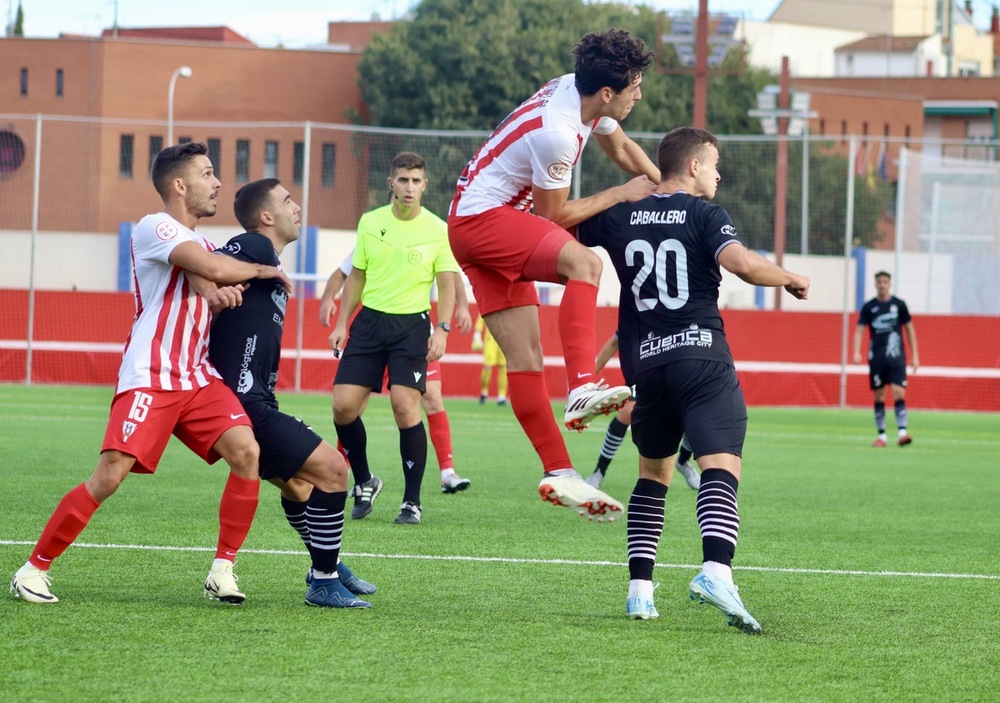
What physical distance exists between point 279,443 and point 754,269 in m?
2.06

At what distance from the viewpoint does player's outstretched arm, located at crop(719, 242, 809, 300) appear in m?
5.27

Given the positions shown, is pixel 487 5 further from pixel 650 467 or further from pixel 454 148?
pixel 650 467

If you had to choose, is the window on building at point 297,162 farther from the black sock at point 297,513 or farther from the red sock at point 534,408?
the red sock at point 534,408

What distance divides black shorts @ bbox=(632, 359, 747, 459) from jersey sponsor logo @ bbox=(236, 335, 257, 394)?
1.63 m

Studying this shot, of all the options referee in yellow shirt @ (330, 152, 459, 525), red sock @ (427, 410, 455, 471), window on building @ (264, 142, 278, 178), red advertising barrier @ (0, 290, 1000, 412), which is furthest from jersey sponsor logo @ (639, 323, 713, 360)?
window on building @ (264, 142, 278, 178)

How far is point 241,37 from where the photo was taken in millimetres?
66125

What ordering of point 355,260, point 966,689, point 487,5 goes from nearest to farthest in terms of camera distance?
point 966,689
point 355,260
point 487,5

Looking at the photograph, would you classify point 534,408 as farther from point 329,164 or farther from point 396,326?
point 329,164

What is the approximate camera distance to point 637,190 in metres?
5.85

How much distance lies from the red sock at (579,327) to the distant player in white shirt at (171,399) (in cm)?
121

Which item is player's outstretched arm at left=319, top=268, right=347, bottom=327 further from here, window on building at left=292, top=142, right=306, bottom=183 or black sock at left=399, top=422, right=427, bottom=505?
window on building at left=292, top=142, right=306, bottom=183

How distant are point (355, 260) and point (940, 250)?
1637 cm

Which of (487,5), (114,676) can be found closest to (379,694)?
(114,676)

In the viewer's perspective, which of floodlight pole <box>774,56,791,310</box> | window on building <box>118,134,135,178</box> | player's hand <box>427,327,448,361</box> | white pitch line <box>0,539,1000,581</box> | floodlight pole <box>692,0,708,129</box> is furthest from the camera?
floodlight pole <box>692,0,708,129</box>
